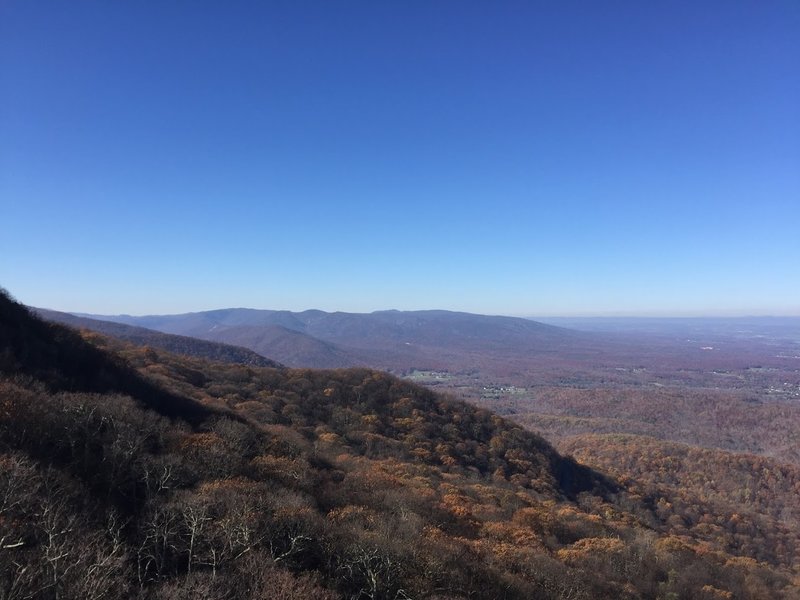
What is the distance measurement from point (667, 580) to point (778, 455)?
376ft

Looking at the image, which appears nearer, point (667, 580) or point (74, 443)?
point (74, 443)

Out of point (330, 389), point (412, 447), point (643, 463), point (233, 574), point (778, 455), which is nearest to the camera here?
point (233, 574)

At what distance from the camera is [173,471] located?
21.0 metres

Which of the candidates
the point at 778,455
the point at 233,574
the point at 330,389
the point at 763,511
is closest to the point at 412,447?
the point at 330,389

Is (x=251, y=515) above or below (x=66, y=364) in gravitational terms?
below

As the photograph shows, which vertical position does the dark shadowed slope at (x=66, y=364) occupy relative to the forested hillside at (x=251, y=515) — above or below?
above

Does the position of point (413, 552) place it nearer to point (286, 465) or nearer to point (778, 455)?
point (286, 465)

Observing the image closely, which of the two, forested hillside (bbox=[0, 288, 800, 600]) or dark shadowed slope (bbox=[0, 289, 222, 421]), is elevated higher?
dark shadowed slope (bbox=[0, 289, 222, 421])

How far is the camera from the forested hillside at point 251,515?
13195 mm

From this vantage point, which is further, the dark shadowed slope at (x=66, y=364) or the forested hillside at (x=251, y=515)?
the dark shadowed slope at (x=66, y=364)

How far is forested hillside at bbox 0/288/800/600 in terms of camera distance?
43.3 ft

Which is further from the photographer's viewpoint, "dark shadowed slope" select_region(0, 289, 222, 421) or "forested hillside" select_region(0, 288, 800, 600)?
"dark shadowed slope" select_region(0, 289, 222, 421)

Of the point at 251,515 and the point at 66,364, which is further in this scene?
the point at 66,364

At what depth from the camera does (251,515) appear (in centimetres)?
1752
